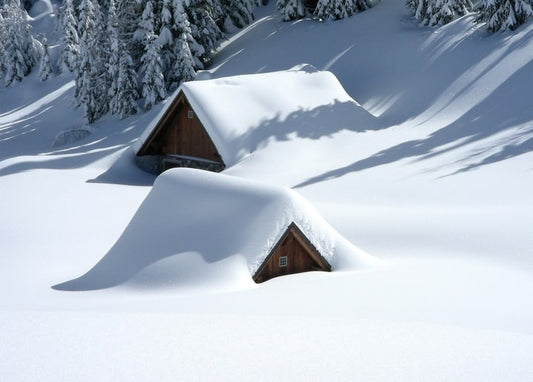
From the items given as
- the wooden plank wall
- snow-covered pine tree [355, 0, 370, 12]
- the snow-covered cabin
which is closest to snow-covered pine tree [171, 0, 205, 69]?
the snow-covered cabin

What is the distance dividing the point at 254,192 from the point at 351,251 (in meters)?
2.18

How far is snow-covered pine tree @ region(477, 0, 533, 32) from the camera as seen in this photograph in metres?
27.7

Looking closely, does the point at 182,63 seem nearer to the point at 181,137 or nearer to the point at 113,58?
the point at 113,58

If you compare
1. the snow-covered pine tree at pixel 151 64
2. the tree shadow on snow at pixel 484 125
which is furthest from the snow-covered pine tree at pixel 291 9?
the tree shadow on snow at pixel 484 125

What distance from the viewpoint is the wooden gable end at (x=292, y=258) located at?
1107cm

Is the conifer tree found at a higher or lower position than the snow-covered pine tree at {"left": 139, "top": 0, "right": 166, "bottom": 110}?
higher

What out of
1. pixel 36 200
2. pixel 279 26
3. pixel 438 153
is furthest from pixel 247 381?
pixel 279 26

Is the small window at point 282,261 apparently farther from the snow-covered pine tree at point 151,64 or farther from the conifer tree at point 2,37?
the conifer tree at point 2,37

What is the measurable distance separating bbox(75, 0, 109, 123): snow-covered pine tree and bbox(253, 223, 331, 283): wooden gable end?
2785cm

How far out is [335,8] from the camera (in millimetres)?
36750

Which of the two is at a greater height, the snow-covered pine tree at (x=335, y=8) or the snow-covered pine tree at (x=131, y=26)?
the snow-covered pine tree at (x=131, y=26)

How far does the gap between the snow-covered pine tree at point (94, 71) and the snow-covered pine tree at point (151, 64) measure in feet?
14.2

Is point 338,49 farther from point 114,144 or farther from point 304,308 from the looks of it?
point 304,308

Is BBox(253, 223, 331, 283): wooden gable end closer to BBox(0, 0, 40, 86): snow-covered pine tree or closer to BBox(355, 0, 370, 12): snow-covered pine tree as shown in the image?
BBox(355, 0, 370, 12): snow-covered pine tree
